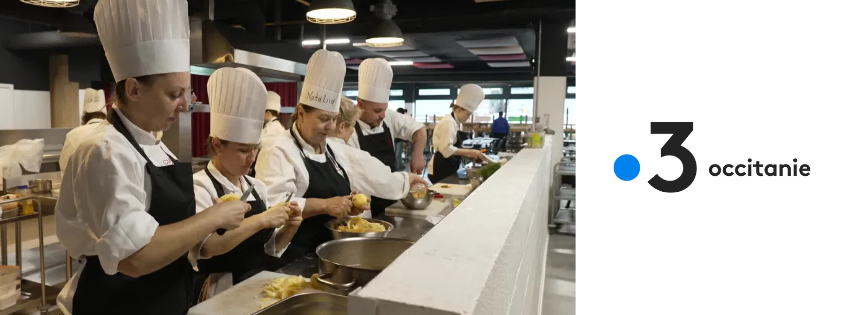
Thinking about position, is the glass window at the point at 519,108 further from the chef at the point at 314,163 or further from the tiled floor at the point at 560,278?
the chef at the point at 314,163

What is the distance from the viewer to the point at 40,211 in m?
2.70

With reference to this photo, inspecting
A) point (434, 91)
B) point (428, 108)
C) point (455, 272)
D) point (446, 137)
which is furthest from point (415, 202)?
point (428, 108)

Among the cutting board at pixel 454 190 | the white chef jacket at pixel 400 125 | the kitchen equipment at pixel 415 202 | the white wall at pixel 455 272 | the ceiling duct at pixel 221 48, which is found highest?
the ceiling duct at pixel 221 48

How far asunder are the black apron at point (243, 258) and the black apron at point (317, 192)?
10 cm

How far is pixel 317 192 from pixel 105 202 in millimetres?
936

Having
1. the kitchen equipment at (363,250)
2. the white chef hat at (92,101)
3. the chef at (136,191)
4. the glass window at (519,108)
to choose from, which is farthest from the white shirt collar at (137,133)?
the glass window at (519,108)

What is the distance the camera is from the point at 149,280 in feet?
4.10

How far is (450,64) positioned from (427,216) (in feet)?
34.9

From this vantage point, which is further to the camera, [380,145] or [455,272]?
[380,145]

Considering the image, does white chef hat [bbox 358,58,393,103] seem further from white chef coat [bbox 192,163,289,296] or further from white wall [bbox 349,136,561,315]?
white wall [bbox 349,136,561,315]

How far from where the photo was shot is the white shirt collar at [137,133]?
1.18m
